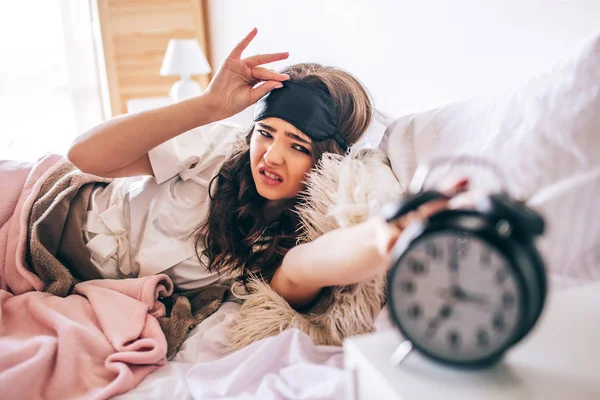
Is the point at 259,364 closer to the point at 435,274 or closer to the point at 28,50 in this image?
the point at 435,274

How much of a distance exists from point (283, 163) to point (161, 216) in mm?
392

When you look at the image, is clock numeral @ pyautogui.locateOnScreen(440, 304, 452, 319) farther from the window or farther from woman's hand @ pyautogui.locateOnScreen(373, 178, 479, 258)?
the window

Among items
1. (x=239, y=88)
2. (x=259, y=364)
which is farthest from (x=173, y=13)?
Result: (x=259, y=364)

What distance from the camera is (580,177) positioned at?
81 cm

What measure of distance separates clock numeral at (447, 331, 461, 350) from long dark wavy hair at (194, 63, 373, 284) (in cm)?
58

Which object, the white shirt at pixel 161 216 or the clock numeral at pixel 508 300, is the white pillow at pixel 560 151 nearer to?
the clock numeral at pixel 508 300

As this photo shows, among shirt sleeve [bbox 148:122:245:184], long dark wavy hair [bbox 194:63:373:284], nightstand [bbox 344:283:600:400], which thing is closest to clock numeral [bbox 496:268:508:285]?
nightstand [bbox 344:283:600:400]

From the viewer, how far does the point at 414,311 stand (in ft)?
1.67

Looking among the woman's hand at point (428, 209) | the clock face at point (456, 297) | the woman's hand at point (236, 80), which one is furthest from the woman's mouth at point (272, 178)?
the clock face at point (456, 297)

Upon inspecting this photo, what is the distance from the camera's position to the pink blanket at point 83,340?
2.81 ft

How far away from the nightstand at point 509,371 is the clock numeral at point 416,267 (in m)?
0.10

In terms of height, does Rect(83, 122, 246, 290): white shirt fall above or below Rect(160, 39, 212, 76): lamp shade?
below

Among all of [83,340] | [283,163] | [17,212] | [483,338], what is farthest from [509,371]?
[17,212]

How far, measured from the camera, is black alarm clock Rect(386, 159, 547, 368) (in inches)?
Result: 18.0
